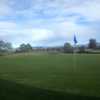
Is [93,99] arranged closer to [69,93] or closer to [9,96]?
[69,93]

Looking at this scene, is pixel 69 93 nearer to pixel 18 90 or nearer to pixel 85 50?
pixel 18 90

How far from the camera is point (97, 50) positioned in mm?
49469

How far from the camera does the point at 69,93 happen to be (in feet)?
27.7

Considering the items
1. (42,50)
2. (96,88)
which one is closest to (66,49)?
(42,50)

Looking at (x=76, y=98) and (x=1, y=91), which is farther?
(x=1, y=91)

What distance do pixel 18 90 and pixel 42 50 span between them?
45.5m

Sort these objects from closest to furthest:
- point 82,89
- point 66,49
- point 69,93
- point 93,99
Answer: point 93,99 → point 69,93 → point 82,89 → point 66,49

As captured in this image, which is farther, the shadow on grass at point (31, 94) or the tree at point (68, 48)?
the tree at point (68, 48)

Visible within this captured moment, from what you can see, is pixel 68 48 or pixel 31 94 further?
pixel 68 48

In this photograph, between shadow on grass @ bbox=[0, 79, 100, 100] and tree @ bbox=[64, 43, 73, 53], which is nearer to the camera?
shadow on grass @ bbox=[0, 79, 100, 100]

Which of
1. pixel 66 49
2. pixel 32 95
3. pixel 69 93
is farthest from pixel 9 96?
pixel 66 49

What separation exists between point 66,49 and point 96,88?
43.2m

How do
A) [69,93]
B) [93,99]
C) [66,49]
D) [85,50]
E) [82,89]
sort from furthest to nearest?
[66,49], [85,50], [82,89], [69,93], [93,99]

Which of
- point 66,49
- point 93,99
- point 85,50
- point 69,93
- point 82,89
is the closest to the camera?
point 93,99
